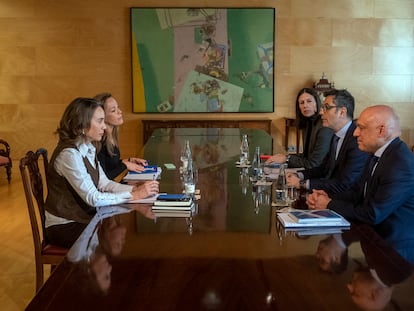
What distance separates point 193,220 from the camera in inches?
88.7

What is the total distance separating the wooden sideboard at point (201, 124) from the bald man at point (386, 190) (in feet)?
17.1

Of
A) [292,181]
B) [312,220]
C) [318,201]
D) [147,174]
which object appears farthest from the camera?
[147,174]

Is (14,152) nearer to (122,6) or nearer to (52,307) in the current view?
(122,6)

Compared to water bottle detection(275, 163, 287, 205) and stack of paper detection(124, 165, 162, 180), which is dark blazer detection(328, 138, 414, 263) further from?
stack of paper detection(124, 165, 162, 180)

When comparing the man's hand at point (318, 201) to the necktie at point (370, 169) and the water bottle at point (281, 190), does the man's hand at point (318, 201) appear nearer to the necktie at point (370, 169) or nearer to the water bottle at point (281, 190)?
the water bottle at point (281, 190)

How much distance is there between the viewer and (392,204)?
7.76ft

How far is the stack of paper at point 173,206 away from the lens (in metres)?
2.38

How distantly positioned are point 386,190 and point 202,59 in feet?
19.3

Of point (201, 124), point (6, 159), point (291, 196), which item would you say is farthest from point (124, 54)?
point (291, 196)

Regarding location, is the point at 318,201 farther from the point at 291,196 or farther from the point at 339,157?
the point at 339,157

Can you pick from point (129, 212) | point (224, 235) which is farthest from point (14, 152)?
point (224, 235)

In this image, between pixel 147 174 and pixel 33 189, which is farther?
pixel 147 174

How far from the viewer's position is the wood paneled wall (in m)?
7.91

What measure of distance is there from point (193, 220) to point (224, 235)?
0.26 meters
